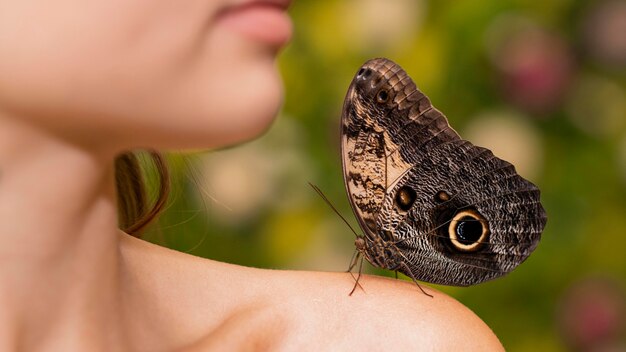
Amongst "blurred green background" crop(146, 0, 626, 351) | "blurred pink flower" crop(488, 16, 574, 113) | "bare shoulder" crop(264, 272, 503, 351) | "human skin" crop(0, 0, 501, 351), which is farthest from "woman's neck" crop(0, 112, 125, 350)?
"blurred pink flower" crop(488, 16, 574, 113)

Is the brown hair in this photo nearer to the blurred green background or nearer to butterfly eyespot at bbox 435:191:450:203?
butterfly eyespot at bbox 435:191:450:203

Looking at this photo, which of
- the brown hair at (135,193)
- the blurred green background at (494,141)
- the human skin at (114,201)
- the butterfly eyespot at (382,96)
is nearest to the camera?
the human skin at (114,201)

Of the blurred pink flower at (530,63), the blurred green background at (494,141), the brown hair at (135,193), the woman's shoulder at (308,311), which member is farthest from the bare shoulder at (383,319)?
the blurred pink flower at (530,63)

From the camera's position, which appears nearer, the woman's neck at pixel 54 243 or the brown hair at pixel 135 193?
the woman's neck at pixel 54 243

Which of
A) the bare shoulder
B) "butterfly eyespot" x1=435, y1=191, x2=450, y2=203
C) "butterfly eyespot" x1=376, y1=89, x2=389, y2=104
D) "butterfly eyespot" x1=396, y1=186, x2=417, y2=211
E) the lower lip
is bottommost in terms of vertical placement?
the bare shoulder

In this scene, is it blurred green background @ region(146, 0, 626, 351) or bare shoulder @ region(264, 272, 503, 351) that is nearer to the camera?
bare shoulder @ region(264, 272, 503, 351)

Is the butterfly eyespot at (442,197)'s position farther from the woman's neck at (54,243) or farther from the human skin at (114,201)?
the woman's neck at (54,243)
